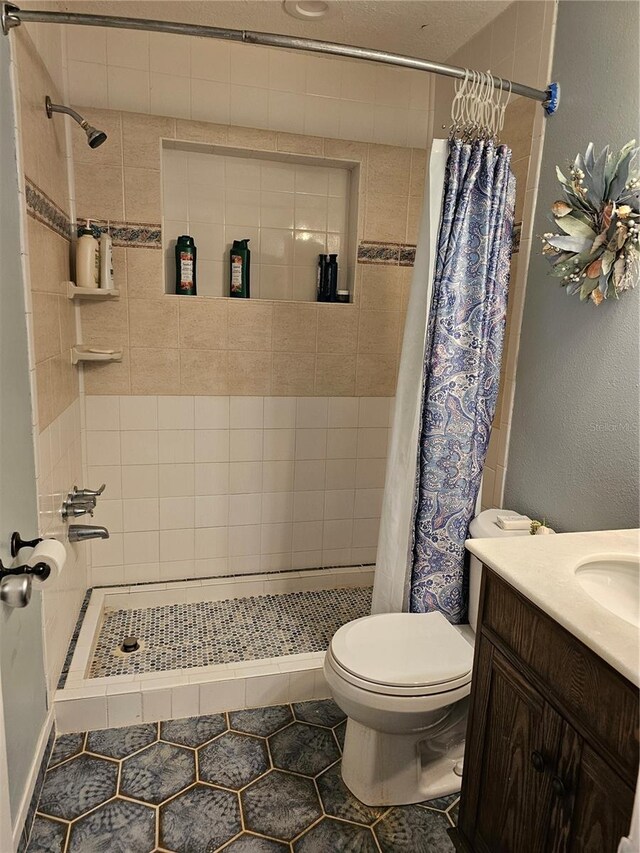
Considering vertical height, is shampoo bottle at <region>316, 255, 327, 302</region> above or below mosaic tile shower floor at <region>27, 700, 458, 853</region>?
above

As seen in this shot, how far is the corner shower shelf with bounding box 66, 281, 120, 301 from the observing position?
2301mm

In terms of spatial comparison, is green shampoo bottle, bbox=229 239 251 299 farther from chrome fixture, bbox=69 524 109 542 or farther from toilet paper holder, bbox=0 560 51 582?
toilet paper holder, bbox=0 560 51 582

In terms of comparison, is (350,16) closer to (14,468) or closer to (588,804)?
(14,468)

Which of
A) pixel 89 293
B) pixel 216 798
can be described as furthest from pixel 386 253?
pixel 216 798

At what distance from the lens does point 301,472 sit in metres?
2.89

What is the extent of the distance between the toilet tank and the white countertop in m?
0.52

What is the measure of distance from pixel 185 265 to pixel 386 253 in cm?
95

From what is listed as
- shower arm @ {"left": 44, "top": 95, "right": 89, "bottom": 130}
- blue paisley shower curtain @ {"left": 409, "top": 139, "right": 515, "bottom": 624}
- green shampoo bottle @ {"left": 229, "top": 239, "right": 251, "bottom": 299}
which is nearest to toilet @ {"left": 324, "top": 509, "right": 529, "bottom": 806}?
blue paisley shower curtain @ {"left": 409, "top": 139, "right": 515, "bottom": 624}

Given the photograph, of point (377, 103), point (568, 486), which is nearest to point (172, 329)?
point (377, 103)

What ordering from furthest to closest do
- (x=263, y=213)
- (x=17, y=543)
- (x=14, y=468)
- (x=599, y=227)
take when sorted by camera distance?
(x=263, y=213) → (x=599, y=227) → (x=14, y=468) → (x=17, y=543)

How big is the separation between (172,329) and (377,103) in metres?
1.41

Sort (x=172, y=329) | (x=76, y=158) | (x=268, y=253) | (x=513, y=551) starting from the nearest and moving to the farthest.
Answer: (x=513, y=551), (x=76, y=158), (x=172, y=329), (x=268, y=253)

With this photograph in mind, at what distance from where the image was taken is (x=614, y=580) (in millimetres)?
1301

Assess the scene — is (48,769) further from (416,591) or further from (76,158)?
(76,158)
